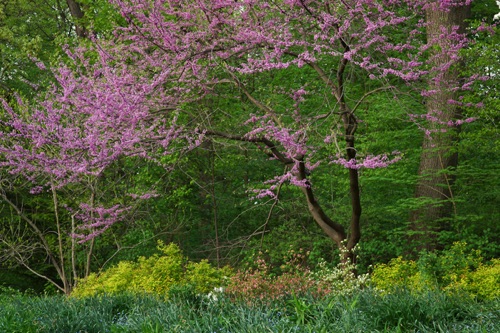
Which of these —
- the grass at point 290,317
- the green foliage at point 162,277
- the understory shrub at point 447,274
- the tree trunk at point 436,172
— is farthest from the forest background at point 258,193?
the grass at point 290,317

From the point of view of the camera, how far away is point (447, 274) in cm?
998

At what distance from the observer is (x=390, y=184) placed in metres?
13.3

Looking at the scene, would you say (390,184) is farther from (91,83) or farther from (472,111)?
(91,83)

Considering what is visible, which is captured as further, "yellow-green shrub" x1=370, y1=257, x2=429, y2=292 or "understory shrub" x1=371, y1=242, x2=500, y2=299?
"yellow-green shrub" x1=370, y1=257, x2=429, y2=292

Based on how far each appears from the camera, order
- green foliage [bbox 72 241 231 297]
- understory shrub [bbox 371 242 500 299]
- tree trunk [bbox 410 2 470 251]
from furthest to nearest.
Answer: tree trunk [bbox 410 2 470 251] → green foliage [bbox 72 241 231 297] → understory shrub [bbox 371 242 500 299]

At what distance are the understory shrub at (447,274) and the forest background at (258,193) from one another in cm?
111

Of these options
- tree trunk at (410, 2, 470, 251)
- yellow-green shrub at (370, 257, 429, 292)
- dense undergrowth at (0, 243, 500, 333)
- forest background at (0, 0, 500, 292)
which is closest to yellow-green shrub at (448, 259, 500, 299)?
yellow-green shrub at (370, 257, 429, 292)

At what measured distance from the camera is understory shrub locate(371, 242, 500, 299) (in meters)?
9.32

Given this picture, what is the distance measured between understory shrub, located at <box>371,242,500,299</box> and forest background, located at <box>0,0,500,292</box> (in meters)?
1.11

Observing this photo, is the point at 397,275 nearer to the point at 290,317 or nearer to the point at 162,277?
the point at 162,277

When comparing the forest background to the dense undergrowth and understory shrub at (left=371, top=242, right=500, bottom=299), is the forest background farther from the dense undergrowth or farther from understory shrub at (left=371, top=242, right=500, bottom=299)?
the dense undergrowth

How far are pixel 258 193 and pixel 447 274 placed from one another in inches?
207

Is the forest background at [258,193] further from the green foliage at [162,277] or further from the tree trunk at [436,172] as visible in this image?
the green foliage at [162,277]

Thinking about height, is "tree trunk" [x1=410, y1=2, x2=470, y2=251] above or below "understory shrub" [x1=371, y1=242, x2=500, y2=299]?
above
